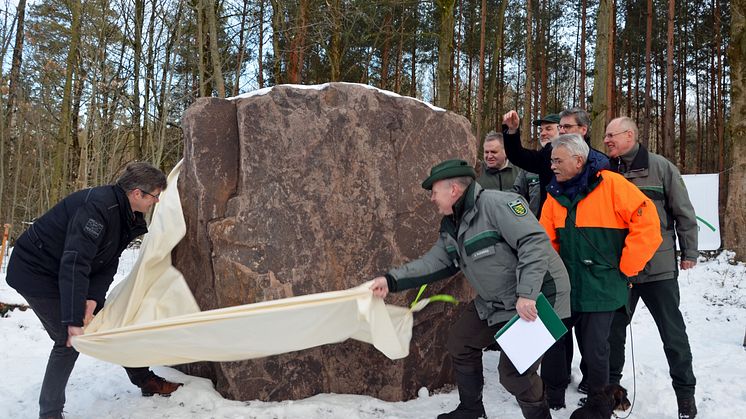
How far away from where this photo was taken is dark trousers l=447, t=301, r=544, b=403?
290cm

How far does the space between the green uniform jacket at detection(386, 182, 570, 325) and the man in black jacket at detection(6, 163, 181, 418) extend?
1973 millimetres

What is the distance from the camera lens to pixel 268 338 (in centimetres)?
324

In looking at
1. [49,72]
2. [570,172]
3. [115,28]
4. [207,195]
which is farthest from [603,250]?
[49,72]

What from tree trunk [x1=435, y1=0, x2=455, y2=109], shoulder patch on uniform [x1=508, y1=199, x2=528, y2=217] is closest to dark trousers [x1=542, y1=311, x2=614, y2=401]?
shoulder patch on uniform [x1=508, y1=199, x2=528, y2=217]

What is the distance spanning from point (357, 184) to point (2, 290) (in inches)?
223

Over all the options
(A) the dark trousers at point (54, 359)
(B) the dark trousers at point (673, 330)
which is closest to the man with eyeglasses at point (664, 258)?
(B) the dark trousers at point (673, 330)

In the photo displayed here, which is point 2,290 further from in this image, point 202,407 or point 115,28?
point 115,28

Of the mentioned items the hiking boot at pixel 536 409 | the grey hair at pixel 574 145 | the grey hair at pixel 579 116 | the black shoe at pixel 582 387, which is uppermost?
the grey hair at pixel 579 116

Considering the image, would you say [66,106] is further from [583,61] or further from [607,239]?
[583,61]

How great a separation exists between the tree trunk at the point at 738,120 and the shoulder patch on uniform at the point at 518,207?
813cm

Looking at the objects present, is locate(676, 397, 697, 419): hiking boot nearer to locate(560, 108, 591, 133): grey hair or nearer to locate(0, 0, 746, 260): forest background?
locate(560, 108, 591, 133): grey hair

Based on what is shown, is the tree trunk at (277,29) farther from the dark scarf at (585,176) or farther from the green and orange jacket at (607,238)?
the green and orange jacket at (607,238)

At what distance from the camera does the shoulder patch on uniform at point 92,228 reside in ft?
10.00

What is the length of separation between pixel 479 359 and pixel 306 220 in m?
1.56
